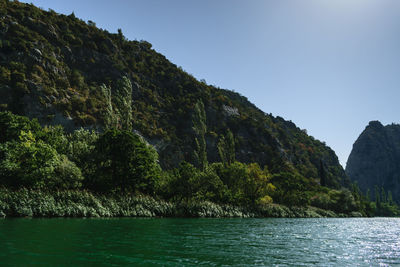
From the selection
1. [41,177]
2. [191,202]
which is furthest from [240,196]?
[41,177]

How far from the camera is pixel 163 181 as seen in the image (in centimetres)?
5669

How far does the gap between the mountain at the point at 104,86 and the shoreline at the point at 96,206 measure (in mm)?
31373

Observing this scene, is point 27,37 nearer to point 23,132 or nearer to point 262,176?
point 23,132

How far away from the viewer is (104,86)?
2667 inches

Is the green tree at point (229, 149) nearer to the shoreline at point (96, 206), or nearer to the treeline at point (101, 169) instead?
the treeline at point (101, 169)

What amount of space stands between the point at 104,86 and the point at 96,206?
35.0m

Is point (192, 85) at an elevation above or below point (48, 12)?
below

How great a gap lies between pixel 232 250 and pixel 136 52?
130321 mm

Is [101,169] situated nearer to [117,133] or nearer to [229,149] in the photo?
[117,133]

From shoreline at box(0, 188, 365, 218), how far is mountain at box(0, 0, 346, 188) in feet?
103

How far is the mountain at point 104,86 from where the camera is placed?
3342 inches

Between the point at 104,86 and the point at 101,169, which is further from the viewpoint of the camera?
the point at 104,86

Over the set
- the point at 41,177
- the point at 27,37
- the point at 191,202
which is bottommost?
the point at 191,202

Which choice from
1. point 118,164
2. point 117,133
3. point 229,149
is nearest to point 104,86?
point 117,133
